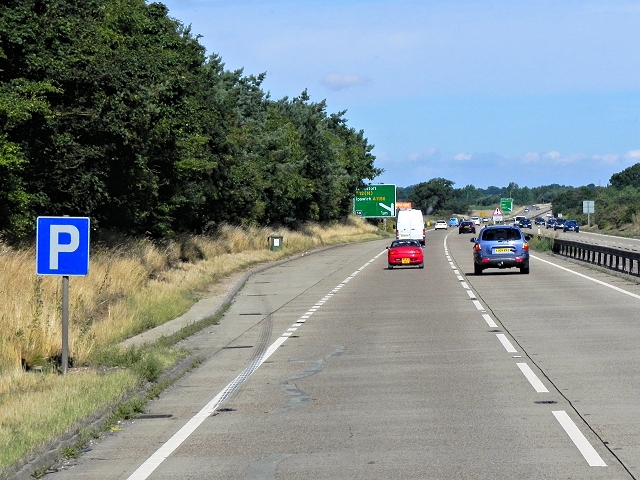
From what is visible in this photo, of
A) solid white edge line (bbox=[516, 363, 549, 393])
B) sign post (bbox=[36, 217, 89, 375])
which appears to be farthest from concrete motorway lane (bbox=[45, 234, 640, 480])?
sign post (bbox=[36, 217, 89, 375])

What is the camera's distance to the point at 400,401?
11.2 meters

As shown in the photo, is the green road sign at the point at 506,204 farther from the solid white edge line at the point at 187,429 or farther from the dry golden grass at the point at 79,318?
the solid white edge line at the point at 187,429

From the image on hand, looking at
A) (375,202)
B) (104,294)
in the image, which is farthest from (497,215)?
(104,294)

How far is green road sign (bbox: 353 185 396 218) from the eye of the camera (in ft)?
324

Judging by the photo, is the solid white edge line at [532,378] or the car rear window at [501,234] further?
the car rear window at [501,234]

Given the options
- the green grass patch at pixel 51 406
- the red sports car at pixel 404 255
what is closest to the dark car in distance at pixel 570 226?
the red sports car at pixel 404 255

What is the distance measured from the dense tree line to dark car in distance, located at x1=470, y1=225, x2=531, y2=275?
1043cm

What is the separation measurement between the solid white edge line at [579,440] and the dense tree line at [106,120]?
1440 cm

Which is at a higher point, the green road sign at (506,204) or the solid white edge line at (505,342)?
the green road sign at (506,204)

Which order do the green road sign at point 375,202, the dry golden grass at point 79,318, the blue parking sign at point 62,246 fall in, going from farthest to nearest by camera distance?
the green road sign at point 375,202 < the blue parking sign at point 62,246 < the dry golden grass at point 79,318

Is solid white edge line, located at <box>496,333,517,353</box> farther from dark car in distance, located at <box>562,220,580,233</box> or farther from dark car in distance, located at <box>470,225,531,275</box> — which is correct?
dark car in distance, located at <box>562,220,580,233</box>

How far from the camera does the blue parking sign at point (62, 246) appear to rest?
1298cm

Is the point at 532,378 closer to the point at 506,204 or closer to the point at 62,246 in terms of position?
the point at 62,246

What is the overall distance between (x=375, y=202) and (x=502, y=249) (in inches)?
2490
